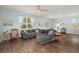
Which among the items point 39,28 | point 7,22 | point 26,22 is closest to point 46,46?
point 39,28

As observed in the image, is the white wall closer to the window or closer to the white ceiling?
the white ceiling

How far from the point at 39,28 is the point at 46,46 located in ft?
1.35

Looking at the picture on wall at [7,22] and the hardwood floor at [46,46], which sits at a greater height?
the picture on wall at [7,22]

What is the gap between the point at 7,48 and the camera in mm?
2477

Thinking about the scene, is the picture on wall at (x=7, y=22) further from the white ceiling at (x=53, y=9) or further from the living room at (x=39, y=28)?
the white ceiling at (x=53, y=9)

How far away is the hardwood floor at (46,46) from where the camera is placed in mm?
2498

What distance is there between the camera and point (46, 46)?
→ 8.21 ft

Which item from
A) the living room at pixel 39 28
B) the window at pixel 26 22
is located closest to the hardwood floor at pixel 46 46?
the living room at pixel 39 28

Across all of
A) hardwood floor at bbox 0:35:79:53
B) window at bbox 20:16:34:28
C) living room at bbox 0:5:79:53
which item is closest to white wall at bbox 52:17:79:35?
living room at bbox 0:5:79:53
